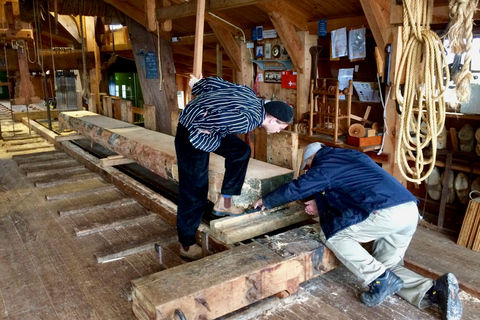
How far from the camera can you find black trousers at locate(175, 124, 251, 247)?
117 inches

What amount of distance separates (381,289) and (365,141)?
2738 mm

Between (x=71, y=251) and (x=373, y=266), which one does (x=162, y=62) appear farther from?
(x=373, y=266)

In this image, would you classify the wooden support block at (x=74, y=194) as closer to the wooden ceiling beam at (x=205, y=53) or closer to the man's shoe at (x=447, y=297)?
the man's shoe at (x=447, y=297)

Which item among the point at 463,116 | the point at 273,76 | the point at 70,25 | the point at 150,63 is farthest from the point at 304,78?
the point at 70,25

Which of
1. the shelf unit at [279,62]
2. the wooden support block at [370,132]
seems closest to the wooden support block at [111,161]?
the wooden support block at [370,132]

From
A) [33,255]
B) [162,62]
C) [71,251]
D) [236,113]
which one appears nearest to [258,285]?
[236,113]

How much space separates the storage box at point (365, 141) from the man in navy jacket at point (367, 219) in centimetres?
227

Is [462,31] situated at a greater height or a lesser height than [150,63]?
lesser

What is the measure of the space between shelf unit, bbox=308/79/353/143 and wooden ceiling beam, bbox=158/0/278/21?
147 cm

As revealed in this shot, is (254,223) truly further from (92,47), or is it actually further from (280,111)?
(92,47)

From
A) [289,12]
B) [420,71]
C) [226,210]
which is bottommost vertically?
[226,210]

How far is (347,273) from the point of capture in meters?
3.00

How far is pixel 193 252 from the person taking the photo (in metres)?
3.17

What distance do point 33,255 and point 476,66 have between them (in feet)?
15.8
